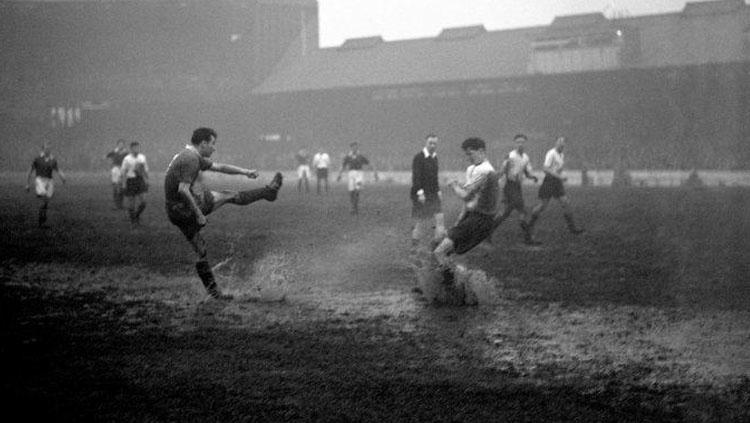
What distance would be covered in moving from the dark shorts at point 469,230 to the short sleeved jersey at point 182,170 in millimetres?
2904

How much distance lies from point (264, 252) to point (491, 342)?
21.9ft

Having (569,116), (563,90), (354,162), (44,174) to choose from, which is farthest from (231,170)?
(563,90)

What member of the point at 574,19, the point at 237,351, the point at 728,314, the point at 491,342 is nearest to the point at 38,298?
the point at 237,351

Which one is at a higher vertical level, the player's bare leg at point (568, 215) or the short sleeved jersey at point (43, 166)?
the short sleeved jersey at point (43, 166)

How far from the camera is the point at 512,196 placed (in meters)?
13.3

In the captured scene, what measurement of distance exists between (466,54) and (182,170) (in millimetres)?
40278

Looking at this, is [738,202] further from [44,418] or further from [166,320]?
[44,418]

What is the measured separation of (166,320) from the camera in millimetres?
7648

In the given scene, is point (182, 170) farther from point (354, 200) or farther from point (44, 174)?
point (354, 200)

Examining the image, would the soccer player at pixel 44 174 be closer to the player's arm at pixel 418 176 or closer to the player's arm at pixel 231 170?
the player's arm at pixel 418 176

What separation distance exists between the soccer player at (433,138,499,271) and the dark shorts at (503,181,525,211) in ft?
15.7

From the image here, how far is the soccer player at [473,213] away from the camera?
8484mm

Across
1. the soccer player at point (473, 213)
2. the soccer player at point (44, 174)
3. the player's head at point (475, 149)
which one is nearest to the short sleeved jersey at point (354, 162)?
the soccer player at point (44, 174)

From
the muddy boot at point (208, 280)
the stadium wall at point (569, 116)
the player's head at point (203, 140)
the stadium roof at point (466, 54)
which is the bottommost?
the muddy boot at point (208, 280)
